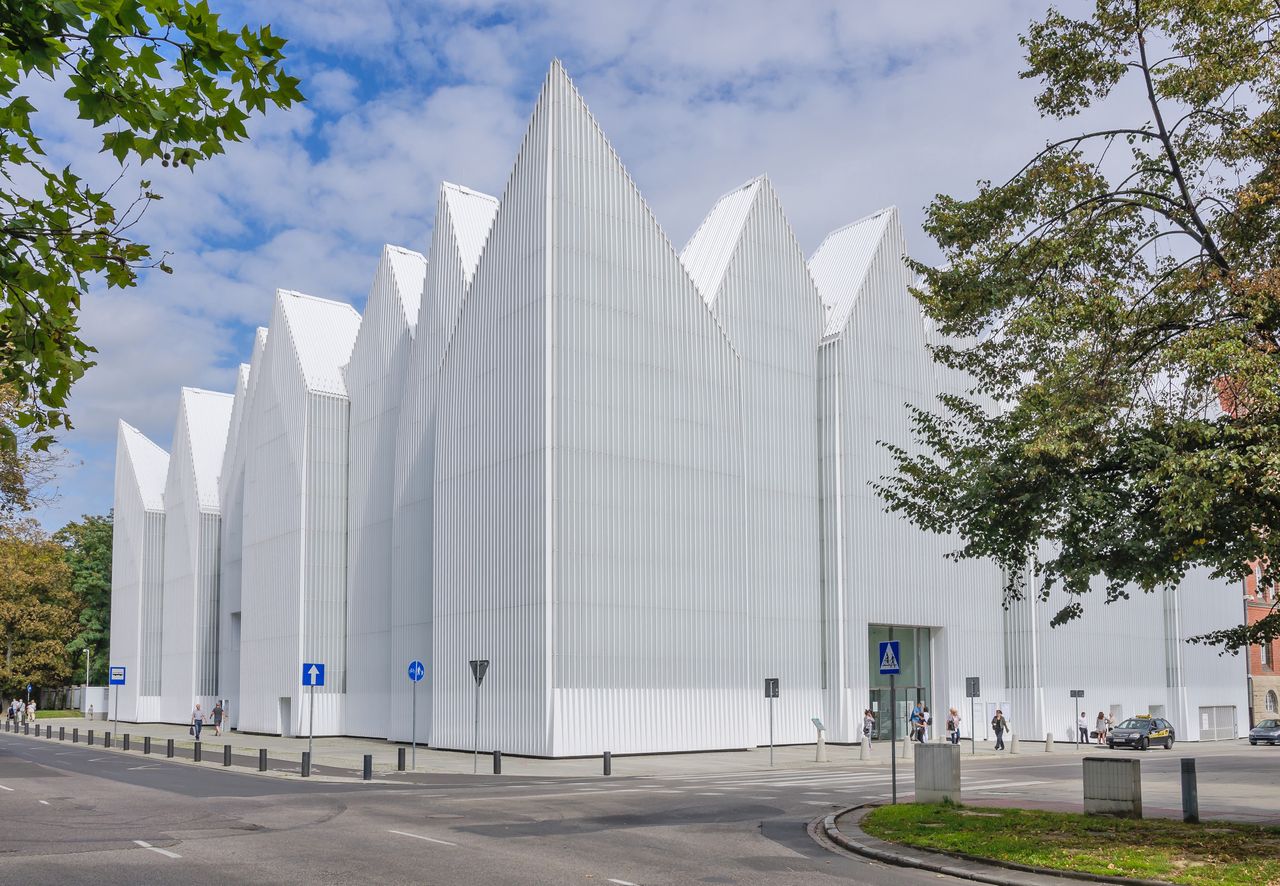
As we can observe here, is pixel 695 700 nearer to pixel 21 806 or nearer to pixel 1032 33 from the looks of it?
pixel 21 806

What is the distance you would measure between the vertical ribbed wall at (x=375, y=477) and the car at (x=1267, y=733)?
133ft

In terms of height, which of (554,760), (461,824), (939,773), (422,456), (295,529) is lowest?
(554,760)

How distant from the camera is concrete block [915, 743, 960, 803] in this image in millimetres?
20047

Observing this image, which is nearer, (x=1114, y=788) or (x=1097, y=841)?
(x=1097, y=841)

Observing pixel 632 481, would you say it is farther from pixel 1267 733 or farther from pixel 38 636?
pixel 38 636

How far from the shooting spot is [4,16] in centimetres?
630

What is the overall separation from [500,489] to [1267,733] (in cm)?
4024

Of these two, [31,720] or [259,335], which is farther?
Result: [31,720]

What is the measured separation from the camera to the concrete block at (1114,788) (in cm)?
1805

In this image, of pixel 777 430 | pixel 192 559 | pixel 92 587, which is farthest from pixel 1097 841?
pixel 92 587

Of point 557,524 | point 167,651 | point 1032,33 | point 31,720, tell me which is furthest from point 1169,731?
point 31,720

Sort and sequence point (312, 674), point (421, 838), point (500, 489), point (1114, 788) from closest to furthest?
point (421, 838) → point (1114, 788) → point (312, 674) → point (500, 489)

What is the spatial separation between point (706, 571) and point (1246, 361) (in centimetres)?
2862

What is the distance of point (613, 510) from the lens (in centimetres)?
3909
